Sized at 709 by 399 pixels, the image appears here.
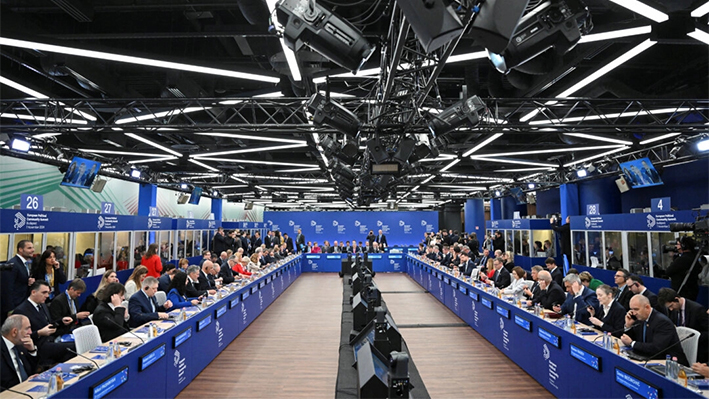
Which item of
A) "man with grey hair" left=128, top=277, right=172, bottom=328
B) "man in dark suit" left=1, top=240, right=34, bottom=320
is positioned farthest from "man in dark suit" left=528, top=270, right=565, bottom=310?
"man in dark suit" left=1, top=240, right=34, bottom=320

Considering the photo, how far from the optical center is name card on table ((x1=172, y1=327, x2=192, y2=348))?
14.5ft

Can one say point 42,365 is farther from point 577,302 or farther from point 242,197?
point 242,197

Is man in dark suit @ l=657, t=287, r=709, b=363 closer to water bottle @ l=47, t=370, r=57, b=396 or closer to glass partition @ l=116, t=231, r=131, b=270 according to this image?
water bottle @ l=47, t=370, r=57, b=396

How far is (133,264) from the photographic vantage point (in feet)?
37.8

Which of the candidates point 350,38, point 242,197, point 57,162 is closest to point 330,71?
point 350,38

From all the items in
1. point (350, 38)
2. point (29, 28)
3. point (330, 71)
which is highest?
point (29, 28)

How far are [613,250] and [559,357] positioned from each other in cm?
792

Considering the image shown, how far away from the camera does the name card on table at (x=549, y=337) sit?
4.35 m

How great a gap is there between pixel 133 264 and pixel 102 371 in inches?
378

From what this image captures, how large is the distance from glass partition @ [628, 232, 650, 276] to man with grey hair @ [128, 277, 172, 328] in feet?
34.8

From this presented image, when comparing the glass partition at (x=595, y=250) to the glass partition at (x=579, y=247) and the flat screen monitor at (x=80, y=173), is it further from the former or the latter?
the flat screen monitor at (x=80, y=173)

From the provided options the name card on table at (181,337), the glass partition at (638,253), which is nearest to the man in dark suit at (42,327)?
the name card on table at (181,337)

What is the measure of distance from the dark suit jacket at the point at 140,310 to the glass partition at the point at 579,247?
11899 mm

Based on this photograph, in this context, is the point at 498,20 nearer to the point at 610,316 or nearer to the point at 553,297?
the point at 610,316
